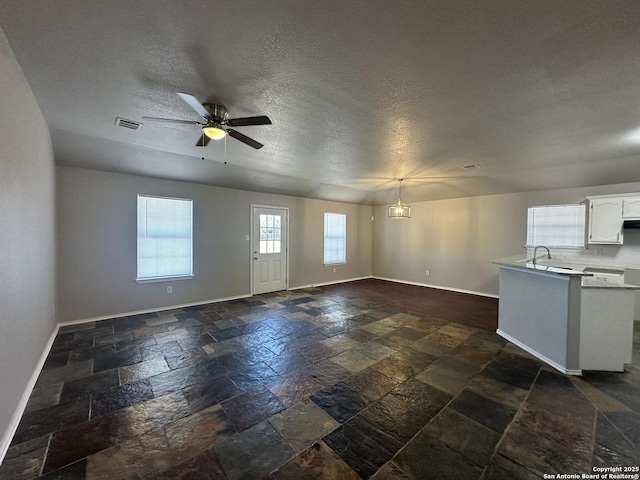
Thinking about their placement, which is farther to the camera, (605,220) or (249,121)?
(605,220)

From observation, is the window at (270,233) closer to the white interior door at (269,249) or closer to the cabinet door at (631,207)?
the white interior door at (269,249)

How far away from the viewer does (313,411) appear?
85.4 inches

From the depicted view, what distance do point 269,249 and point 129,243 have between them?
2.82 m

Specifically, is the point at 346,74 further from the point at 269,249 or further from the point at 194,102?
the point at 269,249

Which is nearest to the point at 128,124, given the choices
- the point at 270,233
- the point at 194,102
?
the point at 194,102

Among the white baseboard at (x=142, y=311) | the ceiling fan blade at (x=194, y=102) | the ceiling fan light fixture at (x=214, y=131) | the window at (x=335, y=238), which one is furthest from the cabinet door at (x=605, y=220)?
the white baseboard at (x=142, y=311)

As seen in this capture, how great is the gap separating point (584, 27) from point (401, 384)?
118 inches

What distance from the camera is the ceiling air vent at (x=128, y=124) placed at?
3.01m

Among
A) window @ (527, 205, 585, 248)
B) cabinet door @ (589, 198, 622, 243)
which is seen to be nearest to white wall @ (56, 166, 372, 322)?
window @ (527, 205, 585, 248)

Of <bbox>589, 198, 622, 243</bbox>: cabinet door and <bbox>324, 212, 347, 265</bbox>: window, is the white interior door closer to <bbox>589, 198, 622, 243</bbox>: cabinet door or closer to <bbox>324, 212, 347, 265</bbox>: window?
<bbox>324, 212, 347, 265</bbox>: window

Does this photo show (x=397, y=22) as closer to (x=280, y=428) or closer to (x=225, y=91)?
(x=225, y=91)

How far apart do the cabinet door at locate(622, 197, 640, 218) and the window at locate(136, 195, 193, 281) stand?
25.7 ft

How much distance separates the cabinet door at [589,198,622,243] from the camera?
14.8ft

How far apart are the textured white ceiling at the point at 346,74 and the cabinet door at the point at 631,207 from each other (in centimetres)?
71
